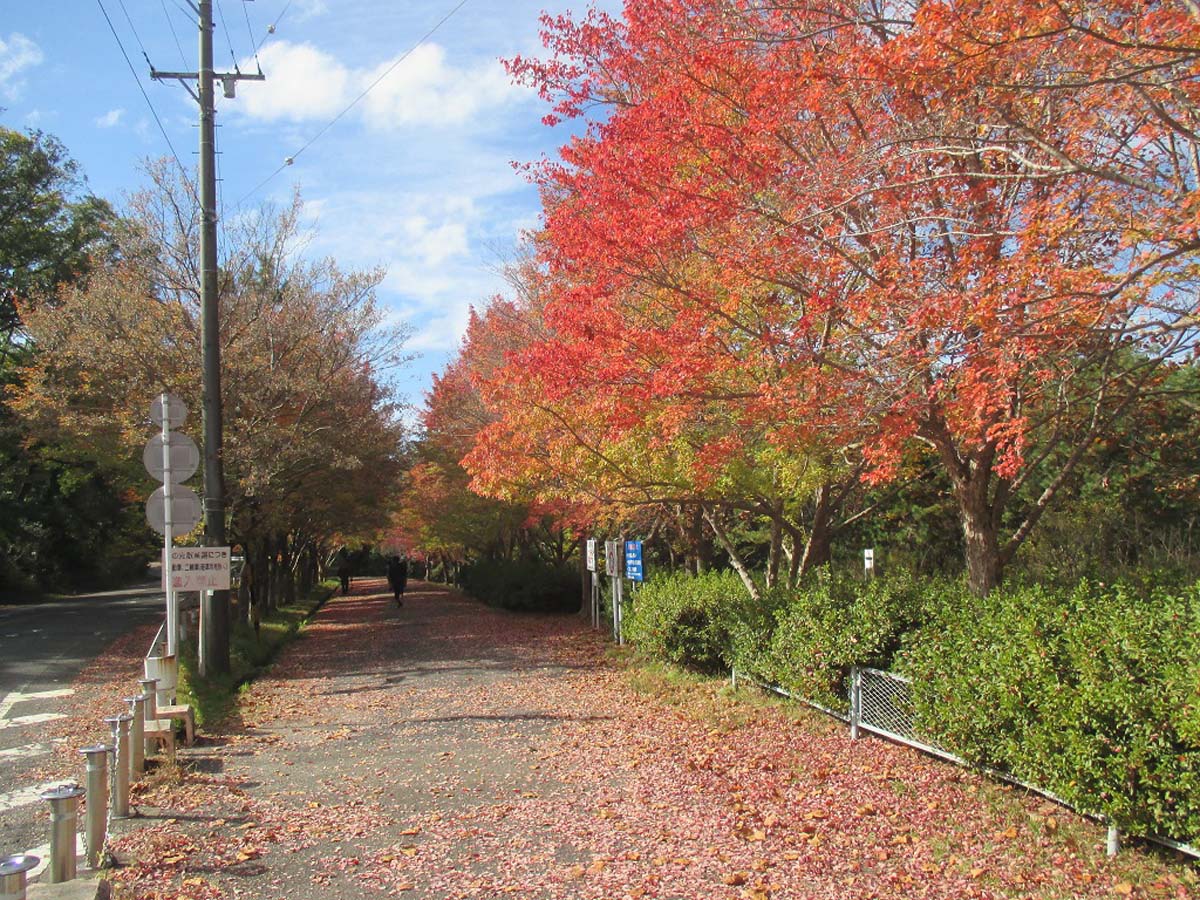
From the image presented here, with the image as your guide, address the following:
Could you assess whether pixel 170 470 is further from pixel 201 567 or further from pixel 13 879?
pixel 13 879

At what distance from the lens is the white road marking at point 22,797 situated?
6980 millimetres

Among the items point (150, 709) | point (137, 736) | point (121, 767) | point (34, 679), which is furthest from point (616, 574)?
point (121, 767)

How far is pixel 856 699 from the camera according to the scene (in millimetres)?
8258

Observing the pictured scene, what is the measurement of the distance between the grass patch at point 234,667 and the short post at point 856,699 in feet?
21.5

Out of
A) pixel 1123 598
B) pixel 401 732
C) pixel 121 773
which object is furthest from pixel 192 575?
pixel 1123 598

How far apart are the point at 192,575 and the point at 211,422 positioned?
315 centimetres

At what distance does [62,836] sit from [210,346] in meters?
9.19

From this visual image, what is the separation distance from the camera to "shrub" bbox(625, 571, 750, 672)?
11656mm

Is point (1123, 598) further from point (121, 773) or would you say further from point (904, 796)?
point (121, 773)

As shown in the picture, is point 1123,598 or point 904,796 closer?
point 1123,598

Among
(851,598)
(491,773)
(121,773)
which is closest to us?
(121,773)

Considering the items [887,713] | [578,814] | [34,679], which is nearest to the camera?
[578,814]

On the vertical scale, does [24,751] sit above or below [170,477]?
below

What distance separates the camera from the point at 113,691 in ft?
40.4
